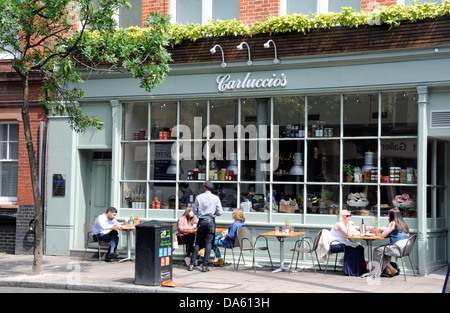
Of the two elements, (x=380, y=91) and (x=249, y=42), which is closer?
(x=380, y=91)

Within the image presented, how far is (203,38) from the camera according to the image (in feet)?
49.7

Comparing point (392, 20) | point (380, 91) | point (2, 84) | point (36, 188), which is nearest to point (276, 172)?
point (380, 91)

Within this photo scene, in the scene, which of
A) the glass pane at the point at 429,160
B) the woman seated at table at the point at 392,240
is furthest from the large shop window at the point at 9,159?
the glass pane at the point at 429,160

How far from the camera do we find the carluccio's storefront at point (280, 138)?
1321cm

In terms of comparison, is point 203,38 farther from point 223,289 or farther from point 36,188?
point 223,289

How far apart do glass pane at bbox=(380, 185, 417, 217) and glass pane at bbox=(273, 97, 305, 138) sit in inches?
92.7

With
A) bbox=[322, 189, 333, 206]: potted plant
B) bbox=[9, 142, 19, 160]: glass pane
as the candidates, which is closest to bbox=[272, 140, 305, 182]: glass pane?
bbox=[322, 189, 333, 206]: potted plant

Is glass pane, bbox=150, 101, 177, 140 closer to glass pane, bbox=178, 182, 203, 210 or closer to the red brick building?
glass pane, bbox=178, 182, 203, 210

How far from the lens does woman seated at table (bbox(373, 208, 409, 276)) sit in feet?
40.8

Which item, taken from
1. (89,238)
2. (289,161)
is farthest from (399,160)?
(89,238)

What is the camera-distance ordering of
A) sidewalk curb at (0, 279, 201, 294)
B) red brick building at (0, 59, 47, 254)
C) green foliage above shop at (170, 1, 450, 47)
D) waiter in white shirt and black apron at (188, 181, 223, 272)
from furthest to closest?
1. red brick building at (0, 59, 47, 254)
2. waiter in white shirt and black apron at (188, 181, 223, 272)
3. green foliage above shop at (170, 1, 450, 47)
4. sidewalk curb at (0, 279, 201, 294)

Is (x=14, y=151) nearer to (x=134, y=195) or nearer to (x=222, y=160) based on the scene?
(x=134, y=195)

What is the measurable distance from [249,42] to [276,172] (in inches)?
125

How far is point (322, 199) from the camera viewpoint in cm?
1414
